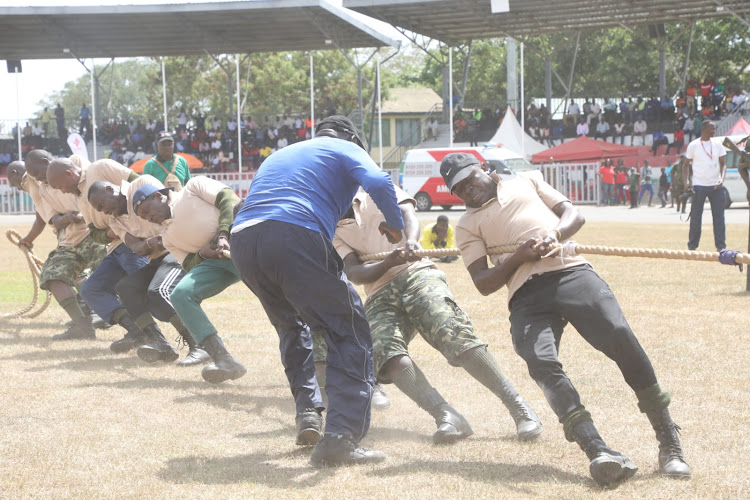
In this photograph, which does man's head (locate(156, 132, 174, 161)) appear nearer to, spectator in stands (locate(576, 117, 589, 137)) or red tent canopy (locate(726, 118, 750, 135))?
red tent canopy (locate(726, 118, 750, 135))

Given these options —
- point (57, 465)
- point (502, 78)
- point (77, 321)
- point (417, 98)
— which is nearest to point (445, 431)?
point (57, 465)

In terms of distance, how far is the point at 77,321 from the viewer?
9.73 meters

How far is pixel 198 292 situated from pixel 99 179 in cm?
236

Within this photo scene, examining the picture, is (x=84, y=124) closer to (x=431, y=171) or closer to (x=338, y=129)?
(x=431, y=171)

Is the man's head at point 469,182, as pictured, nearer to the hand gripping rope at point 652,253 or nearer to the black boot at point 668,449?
the hand gripping rope at point 652,253

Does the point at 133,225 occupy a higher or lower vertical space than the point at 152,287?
higher

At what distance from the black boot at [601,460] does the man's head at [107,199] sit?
4.72 meters

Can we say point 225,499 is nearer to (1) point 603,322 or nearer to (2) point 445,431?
(2) point 445,431

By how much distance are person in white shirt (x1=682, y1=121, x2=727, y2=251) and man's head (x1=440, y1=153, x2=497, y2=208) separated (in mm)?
9269

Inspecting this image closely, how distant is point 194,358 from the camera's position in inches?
314

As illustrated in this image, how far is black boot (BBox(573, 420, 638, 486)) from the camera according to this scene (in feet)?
13.8

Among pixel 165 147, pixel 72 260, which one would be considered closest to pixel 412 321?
pixel 72 260

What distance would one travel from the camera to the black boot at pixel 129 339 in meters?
8.62

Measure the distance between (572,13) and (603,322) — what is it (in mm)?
34250
